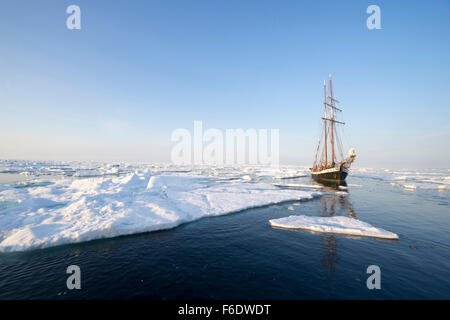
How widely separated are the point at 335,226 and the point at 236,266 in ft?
27.9

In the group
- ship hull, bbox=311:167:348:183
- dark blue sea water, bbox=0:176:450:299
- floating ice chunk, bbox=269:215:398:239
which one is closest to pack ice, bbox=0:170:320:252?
dark blue sea water, bbox=0:176:450:299

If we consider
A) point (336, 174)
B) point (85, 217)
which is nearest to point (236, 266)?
point (85, 217)

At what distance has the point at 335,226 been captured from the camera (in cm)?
1186

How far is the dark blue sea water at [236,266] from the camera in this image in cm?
598

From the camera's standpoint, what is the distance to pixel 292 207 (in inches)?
715

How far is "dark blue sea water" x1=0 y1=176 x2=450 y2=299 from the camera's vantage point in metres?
5.98

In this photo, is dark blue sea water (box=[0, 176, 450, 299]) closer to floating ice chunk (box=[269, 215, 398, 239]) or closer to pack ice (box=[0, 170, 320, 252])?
pack ice (box=[0, 170, 320, 252])

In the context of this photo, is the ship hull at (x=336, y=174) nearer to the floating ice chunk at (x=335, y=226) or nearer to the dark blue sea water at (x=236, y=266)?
the dark blue sea water at (x=236, y=266)

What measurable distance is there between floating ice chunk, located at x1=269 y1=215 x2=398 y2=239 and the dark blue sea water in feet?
A: 2.34

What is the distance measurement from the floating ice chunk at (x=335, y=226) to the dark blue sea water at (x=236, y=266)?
713mm

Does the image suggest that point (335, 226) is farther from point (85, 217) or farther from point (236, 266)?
point (85, 217)
